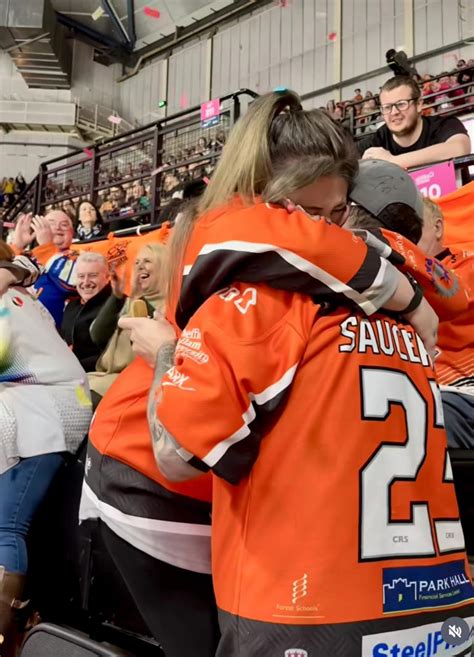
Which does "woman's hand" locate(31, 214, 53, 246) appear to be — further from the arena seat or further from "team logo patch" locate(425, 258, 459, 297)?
"team logo patch" locate(425, 258, 459, 297)

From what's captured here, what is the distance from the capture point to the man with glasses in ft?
8.77

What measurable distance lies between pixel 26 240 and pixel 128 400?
3.38 meters

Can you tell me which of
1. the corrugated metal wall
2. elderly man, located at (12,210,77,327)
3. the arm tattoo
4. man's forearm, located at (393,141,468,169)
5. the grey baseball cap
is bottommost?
the arm tattoo

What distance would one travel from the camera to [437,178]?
2.72 metres

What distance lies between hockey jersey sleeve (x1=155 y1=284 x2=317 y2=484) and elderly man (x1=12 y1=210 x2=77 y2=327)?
2.82 metres

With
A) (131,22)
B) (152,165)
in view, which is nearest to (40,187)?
(152,165)

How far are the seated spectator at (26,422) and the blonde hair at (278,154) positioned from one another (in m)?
0.86

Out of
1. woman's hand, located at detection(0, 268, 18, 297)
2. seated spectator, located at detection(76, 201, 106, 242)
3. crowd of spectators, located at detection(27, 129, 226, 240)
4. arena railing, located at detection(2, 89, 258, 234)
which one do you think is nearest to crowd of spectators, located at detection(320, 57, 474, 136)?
arena railing, located at detection(2, 89, 258, 234)

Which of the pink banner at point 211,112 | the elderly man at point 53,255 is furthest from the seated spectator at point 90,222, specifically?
the pink banner at point 211,112

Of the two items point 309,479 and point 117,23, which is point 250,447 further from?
point 117,23

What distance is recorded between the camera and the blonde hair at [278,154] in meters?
0.82

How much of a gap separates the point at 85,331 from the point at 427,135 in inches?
68.0

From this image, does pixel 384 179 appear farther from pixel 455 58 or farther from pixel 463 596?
pixel 455 58

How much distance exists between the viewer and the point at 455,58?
9.25m
